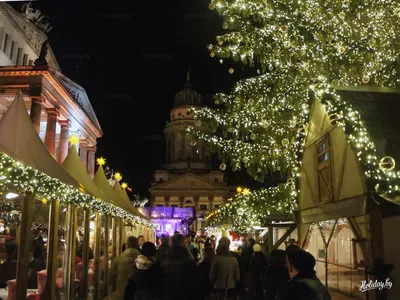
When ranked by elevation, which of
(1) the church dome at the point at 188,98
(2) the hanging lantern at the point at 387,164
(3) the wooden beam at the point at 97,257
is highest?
(1) the church dome at the point at 188,98

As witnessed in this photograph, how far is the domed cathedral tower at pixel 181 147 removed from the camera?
293 ft

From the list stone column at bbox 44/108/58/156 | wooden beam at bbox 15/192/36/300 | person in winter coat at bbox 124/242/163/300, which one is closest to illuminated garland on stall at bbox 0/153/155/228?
wooden beam at bbox 15/192/36/300

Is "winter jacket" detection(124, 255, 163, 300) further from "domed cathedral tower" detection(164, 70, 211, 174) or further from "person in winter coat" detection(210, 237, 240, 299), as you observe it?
"domed cathedral tower" detection(164, 70, 211, 174)

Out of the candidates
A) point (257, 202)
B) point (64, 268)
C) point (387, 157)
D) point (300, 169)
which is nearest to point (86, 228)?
point (64, 268)

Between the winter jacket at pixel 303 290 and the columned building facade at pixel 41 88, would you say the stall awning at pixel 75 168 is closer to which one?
the columned building facade at pixel 41 88

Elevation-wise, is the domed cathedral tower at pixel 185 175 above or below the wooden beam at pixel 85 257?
above

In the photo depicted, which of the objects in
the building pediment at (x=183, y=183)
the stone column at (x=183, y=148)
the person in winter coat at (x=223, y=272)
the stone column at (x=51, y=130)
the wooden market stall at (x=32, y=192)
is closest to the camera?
the wooden market stall at (x=32, y=192)

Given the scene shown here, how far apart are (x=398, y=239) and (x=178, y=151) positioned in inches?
3391

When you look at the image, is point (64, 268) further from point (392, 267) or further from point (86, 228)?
point (392, 267)

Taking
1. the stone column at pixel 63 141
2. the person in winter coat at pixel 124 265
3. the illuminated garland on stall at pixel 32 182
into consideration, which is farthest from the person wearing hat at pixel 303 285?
the stone column at pixel 63 141

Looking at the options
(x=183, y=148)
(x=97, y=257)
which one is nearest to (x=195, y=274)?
(x=97, y=257)

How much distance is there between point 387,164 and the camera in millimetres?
5703

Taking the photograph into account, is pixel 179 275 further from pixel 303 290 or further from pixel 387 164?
pixel 387 164

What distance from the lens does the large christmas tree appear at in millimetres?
9320
